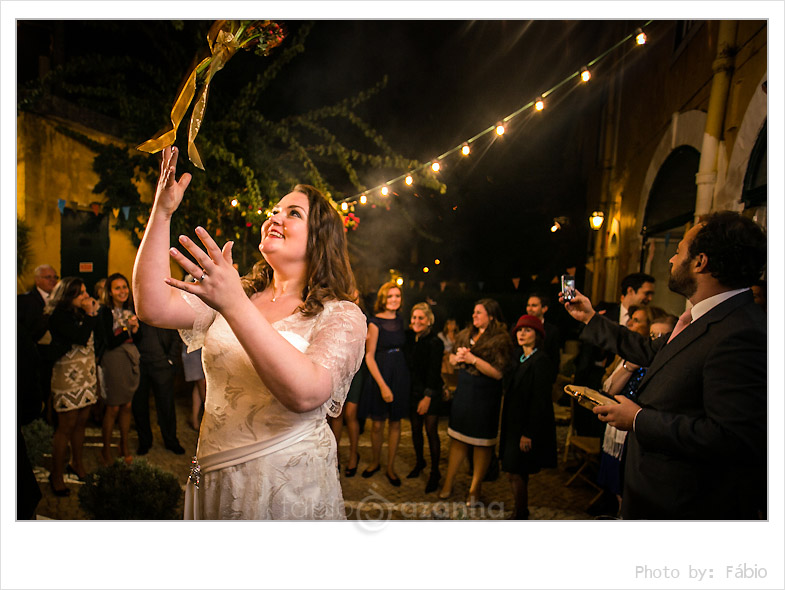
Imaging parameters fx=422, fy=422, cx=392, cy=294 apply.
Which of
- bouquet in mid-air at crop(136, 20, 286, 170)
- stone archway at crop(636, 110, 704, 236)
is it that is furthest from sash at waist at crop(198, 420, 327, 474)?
stone archway at crop(636, 110, 704, 236)

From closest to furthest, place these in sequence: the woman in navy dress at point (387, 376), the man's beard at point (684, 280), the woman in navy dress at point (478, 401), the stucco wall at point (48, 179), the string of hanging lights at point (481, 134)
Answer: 1. the man's beard at point (684, 280)
2. the string of hanging lights at point (481, 134)
3. the woman in navy dress at point (478, 401)
4. the woman in navy dress at point (387, 376)
5. the stucco wall at point (48, 179)

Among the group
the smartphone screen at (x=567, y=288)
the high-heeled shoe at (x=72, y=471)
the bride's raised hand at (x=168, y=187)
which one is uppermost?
the bride's raised hand at (x=168, y=187)

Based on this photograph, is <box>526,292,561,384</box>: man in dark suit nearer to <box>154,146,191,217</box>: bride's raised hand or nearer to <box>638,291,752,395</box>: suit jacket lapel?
<box>638,291,752,395</box>: suit jacket lapel

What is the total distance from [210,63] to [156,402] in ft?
10.6

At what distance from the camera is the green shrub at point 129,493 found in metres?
2.19

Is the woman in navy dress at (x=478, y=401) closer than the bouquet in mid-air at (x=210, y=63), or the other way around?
the bouquet in mid-air at (x=210, y=63)

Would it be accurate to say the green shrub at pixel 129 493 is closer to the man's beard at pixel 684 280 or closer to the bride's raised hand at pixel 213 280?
the bride's raised hand at pixel 213 280

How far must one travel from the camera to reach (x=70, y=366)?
2.98 meters

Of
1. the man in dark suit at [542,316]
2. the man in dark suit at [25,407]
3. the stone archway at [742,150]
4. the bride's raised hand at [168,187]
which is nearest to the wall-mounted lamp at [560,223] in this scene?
the man in dark suit at [542,316]

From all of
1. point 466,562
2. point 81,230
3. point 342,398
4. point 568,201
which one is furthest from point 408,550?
point 568,201

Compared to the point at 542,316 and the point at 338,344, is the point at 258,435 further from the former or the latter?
the point at 542,316

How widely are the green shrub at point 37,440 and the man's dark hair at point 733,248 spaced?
3.91 meters

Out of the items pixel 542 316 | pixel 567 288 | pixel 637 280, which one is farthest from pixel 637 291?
pixel 567 288

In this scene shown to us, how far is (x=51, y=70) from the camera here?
11.6 ft
